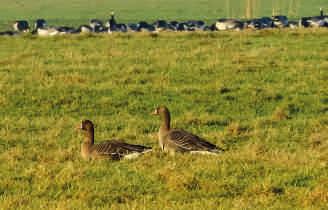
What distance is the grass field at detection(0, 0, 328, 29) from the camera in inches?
3342

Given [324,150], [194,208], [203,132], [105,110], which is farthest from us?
[105,110]

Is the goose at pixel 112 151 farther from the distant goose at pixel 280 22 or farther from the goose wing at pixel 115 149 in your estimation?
the distant goose at pixel 280 22

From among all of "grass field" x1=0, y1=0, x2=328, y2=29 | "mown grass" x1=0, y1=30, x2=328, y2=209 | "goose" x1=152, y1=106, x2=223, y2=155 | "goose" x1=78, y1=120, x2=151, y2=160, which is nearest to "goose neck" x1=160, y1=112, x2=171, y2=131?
"goose" x1=152, y1=106, x2=223, y2=155

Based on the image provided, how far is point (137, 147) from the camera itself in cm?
1171

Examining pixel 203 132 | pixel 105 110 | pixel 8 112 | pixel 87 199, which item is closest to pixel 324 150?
pixel 203 132

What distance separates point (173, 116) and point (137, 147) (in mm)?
5195

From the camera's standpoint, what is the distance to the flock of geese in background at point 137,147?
37.9 ft

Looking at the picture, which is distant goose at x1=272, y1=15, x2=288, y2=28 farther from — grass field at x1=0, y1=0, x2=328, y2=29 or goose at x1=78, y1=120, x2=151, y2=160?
goose at x1=78, y1=120, x2=151, y2=160

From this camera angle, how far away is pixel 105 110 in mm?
17375

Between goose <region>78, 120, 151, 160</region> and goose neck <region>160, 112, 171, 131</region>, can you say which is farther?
goose neck <region>160, 112, 171, 131</region>

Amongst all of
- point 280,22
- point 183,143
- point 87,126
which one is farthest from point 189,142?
point 280,22

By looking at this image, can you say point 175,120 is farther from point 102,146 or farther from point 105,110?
point 102,146

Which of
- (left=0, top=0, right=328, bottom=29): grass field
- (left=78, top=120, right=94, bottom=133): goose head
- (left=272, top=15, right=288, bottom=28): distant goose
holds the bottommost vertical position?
(left=0, top=0, right=328, bottom=29): grass field

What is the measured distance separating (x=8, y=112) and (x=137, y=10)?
3074 inches
